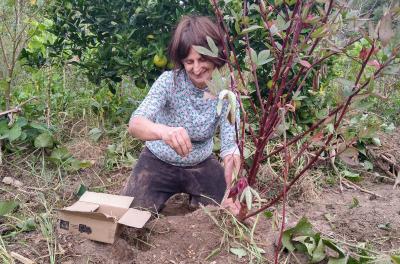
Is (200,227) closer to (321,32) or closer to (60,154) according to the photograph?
(321,32)

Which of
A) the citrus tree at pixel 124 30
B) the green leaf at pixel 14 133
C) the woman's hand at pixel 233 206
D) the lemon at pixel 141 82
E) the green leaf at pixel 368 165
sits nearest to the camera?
the woman's hand at pixel 233 206

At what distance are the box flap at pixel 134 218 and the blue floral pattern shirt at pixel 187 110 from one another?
0.50m

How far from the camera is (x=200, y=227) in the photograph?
1941 mm

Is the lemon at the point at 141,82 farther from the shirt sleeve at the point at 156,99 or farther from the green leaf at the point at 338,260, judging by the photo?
the green leaf at the point at 338,260

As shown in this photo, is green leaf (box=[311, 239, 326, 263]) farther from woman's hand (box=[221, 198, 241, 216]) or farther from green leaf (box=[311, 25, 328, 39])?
green leaf (box=[311, 25, 328, 39])

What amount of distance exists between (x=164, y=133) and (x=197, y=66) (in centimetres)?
55

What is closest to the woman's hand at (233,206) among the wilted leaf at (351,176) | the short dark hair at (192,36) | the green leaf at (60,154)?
the short dark hair at (192,36)

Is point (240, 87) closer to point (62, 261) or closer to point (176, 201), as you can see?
point (62, 261)

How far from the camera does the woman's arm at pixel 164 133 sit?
1610mm

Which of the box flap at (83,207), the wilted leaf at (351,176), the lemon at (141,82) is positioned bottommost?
the wilted leaf at (351,176)

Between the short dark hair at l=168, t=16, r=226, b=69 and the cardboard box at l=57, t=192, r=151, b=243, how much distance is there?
2.40 ft

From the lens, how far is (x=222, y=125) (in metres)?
2.32

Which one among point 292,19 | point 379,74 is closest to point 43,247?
point 292,19

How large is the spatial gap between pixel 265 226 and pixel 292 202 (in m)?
0.81
